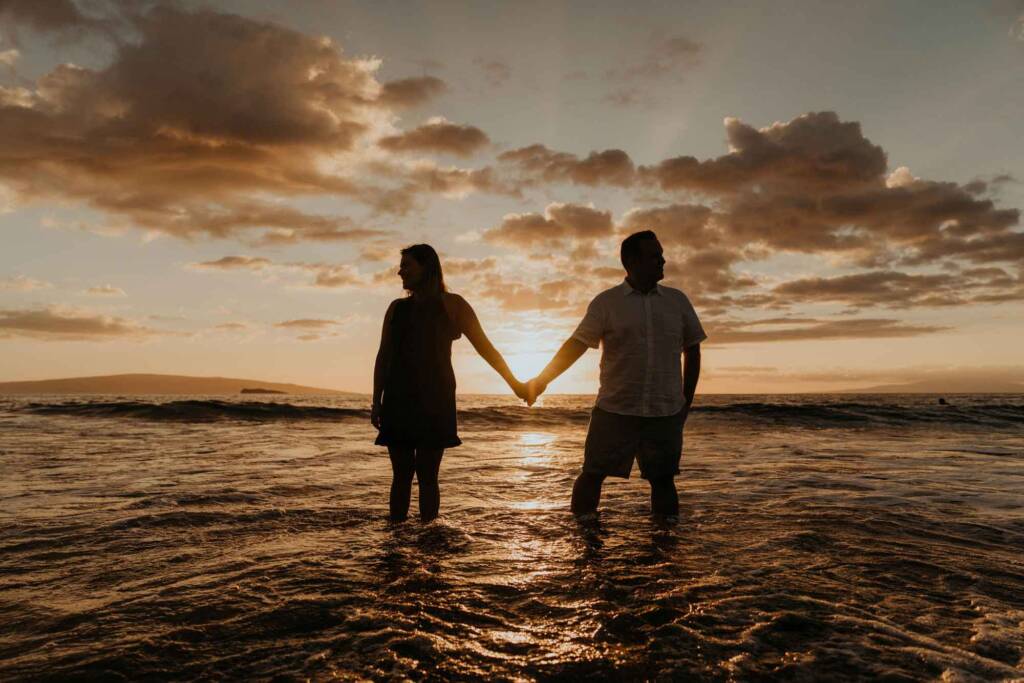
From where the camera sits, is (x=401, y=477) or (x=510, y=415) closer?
(x=401, y=477)

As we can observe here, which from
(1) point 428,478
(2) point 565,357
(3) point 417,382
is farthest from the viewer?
(1) point 428,478

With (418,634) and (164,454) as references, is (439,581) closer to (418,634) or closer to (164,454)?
(418,634)

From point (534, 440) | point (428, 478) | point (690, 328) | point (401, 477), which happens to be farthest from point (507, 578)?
point (534, 440)

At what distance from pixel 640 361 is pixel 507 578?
2.04 m

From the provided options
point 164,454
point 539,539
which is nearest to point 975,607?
point 539,539

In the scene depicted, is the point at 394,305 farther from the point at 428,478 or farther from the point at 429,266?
the point at 428,478

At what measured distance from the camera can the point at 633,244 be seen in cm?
514

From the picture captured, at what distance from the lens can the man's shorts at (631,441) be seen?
204 inches

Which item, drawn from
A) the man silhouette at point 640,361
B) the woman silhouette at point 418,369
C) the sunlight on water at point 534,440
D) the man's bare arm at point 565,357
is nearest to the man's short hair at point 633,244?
the man silhouette at point 640,361

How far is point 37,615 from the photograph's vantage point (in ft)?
11.6

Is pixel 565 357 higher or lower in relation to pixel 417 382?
higher

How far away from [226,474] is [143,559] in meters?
4.72

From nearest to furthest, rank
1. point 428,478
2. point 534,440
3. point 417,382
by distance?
1. point 417,382
2. point 428,478
3. point 534,440

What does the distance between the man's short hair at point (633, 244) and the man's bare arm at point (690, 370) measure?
0.96 meters
